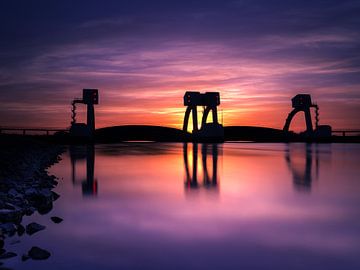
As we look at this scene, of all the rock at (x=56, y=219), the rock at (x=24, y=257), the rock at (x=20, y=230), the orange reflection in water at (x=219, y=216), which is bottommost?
the orange reflection in water at (x=219, y=216)

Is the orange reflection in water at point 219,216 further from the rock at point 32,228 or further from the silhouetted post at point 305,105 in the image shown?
the silhouetted post at point 305,105

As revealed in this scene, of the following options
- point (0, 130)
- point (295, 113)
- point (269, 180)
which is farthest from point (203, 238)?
point (295, 113)

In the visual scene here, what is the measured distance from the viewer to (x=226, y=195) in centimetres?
1520

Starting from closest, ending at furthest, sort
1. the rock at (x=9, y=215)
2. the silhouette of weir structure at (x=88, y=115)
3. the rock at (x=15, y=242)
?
the rock at (x=15, y=242), the rock at (x=9, y=215), the silhouette of weir structure at (x=88, y=115)

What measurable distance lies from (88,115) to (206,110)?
1292 inches

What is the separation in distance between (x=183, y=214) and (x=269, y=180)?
10.6m

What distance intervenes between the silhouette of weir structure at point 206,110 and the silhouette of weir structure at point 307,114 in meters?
19.9

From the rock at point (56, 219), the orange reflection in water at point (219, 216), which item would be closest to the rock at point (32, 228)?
the orange reflection in water at point (219, 216)

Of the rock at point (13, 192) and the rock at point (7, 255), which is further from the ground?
the rock at point (13, 192)

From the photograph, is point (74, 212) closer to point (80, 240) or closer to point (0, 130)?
point (80, 240)

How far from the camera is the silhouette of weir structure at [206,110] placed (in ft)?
349

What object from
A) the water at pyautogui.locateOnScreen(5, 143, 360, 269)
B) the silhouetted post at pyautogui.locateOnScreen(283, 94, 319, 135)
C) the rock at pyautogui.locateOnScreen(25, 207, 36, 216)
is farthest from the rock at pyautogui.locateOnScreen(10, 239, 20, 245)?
the silhouetted post at pyautogui.locateOnScreen(283, 94, 319, 135)

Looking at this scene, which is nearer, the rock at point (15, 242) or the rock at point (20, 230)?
the rock at point (15, 242)

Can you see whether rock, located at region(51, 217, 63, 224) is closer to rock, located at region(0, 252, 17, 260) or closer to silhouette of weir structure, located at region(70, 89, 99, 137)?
rock, located at region(0, 252, 17, 260)
